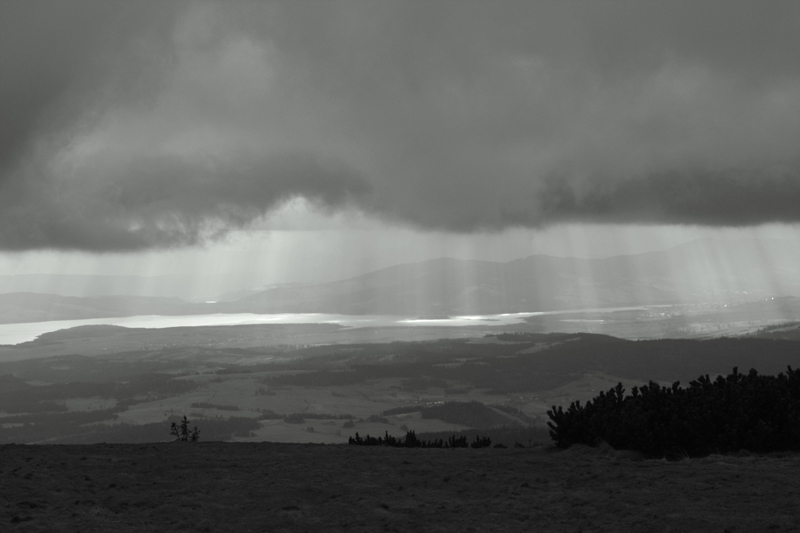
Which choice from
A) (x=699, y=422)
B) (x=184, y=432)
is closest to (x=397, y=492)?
(x=699, y=422)

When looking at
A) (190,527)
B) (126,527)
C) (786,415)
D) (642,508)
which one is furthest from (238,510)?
(786,415)

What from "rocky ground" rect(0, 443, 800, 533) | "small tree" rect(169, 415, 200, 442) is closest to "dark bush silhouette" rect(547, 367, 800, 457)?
"rocky ground" rect(0, 443, 800, 533)

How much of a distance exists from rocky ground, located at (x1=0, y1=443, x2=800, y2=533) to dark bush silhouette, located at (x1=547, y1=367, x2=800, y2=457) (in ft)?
2.62

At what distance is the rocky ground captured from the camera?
41.0ft

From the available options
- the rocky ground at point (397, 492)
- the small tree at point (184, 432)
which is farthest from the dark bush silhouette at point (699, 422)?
the small tree at point (184, 432)

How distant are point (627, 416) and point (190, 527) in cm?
1190

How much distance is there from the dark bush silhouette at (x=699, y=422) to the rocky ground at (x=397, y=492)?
80 centimetres

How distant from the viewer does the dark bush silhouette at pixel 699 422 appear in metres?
18.2

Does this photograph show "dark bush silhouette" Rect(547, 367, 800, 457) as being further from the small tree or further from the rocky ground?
the small tree

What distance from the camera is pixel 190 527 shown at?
12.8m

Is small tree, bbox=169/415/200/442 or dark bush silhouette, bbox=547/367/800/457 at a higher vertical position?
dark bush silhouette, bbox=547/367/800/457

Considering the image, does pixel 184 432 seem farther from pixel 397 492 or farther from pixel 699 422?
pixel 699 422

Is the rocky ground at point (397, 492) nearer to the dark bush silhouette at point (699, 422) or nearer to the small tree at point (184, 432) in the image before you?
the dark bush silhouette at point (699, 422)

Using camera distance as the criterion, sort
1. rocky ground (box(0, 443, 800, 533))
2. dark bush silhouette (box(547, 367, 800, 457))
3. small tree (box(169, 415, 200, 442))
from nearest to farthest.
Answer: rocky ground (box(0, 443, 800, 533)), dark bush silhouette (box(547, 367, 800, 457)), small tree (box(169, 415, 200, 442))
